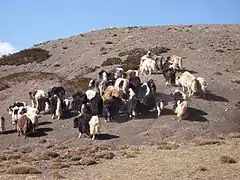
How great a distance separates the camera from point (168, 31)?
62.9 m

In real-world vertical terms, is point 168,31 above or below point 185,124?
above

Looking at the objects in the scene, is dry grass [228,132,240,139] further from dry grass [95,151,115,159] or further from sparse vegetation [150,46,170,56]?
sparse vegetation [150,46,170,56]

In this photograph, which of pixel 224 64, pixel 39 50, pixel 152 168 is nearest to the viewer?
pixel 152 168

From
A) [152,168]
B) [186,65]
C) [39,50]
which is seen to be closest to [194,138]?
[152,168]

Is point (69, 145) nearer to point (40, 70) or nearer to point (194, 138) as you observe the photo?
point (194, 138)

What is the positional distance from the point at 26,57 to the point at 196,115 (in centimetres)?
2827

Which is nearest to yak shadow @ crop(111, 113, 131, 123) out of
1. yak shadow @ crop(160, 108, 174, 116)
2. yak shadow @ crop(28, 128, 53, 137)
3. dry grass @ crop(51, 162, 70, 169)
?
yak shadow @ crop(160, 108, 174, 116)

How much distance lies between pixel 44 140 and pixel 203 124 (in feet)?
30.2

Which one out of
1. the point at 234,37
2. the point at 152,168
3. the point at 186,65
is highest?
the point at 234,37

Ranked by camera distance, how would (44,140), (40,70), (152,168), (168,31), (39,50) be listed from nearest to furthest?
1. (152,168)
2. (44,140)
3. (40,70)
4. (39,50)
5. (168,31)

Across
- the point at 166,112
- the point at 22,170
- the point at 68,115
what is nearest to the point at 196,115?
the point at 166,112

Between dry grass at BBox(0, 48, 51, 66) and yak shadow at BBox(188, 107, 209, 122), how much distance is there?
25203 mm

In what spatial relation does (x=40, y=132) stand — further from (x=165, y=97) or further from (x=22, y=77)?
(x=22, y=77)

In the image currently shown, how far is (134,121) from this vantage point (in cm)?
3122
